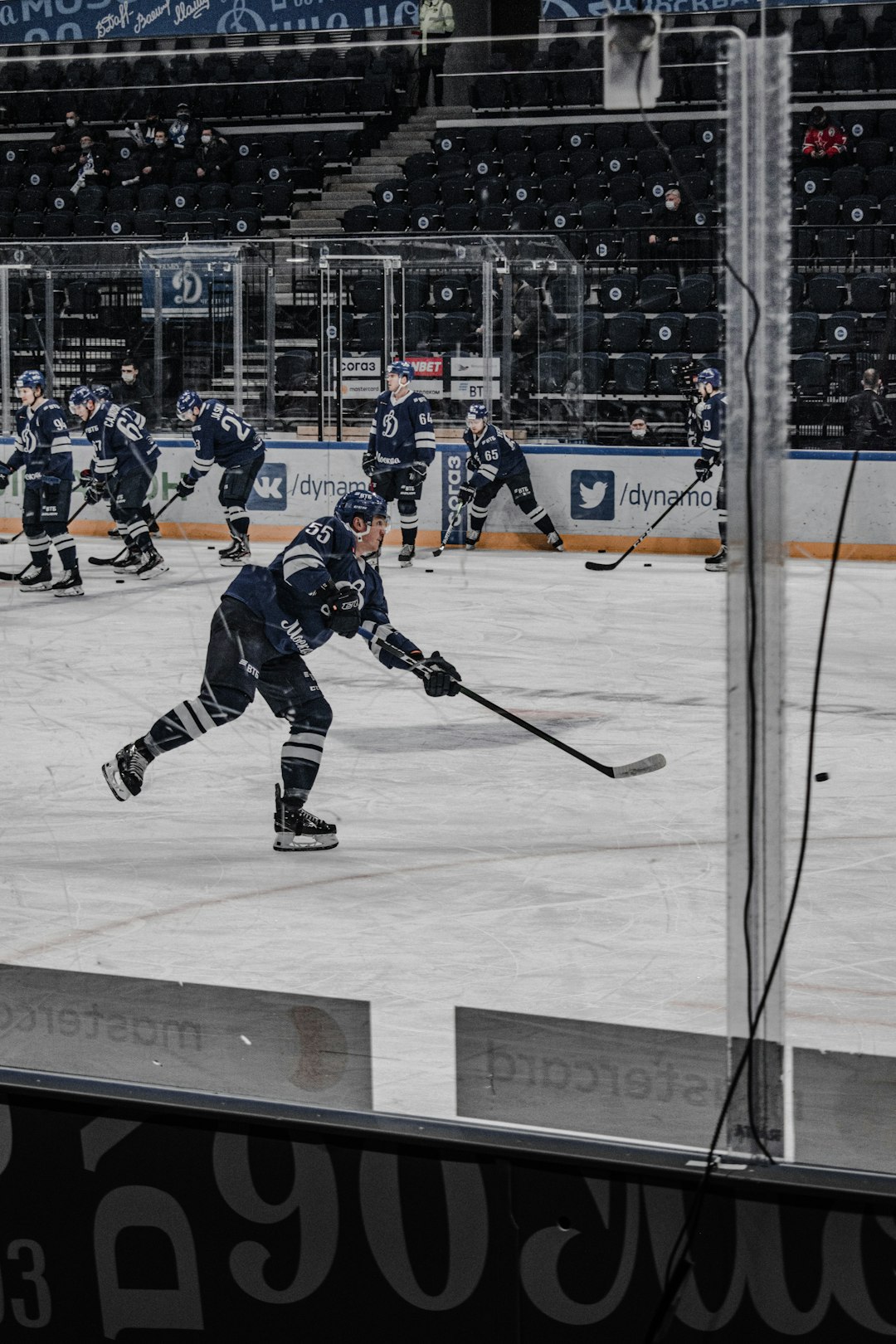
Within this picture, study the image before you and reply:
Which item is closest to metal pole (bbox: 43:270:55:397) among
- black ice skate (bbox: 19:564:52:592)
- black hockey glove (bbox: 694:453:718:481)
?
black ice skate (bbox: 19:564:52:592)

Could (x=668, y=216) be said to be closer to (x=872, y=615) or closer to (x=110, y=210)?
(x=872, y=615)

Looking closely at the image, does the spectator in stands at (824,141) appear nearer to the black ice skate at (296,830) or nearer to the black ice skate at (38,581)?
the black ice skate at (38,581)

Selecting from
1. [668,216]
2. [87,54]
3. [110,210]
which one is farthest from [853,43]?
[110,210]

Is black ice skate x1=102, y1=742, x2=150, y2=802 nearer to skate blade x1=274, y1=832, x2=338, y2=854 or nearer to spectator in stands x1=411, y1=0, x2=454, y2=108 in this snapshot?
skate blade x1=274, y1=832, x2=338, y2=854

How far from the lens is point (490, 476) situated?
39.6 ft

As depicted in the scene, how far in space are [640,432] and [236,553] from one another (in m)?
3.67

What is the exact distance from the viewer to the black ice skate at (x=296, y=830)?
4945 mm

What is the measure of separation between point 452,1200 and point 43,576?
8316mm

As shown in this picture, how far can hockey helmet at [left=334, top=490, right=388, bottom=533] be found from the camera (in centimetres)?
472

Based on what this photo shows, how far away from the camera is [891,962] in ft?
12.6

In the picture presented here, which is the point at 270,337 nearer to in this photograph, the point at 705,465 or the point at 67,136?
the point at 67,136

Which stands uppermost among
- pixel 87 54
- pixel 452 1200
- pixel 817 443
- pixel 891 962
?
pixel 87 54

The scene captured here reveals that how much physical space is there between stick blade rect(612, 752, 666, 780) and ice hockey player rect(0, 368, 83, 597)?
4771 mm

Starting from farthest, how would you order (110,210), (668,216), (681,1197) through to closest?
1. (110,210)
2. (668,216)
3. (681,1197)
